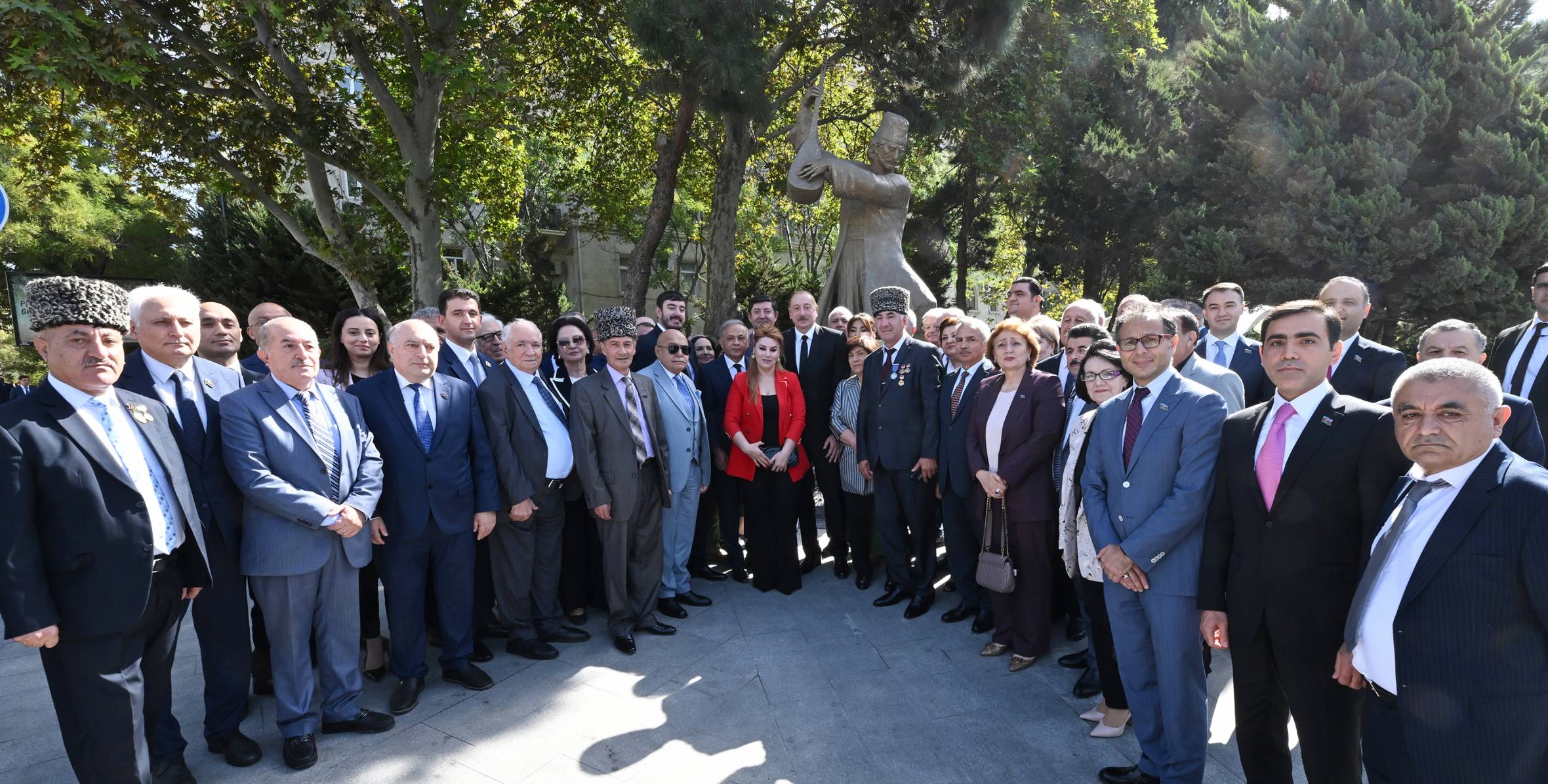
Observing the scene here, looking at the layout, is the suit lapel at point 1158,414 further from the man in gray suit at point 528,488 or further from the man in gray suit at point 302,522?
the man in gray suit at point 302,522

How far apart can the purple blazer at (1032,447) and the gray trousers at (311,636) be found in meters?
3.44

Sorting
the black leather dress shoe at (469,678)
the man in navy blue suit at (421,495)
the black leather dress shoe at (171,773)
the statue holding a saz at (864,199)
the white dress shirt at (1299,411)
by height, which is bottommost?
the black leather dress shoe at (469,678)

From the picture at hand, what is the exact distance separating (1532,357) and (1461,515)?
432cm

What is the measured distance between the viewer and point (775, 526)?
5.51 meters

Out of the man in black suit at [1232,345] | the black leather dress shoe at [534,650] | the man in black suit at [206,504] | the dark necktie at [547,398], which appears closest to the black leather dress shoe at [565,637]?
the black leather dress shoe at [534,650]

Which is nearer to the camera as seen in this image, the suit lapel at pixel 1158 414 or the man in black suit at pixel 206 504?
the suit lapel at pixel 1158 414

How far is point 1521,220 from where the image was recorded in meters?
13.2

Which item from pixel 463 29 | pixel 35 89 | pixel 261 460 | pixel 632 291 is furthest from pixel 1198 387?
pixel 35 89

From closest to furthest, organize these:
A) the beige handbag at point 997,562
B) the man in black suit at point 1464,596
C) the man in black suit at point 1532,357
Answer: the man in black suit at point 1464,596 → the beige handbag at point 997,562 → the man in black suit at point 1532,357

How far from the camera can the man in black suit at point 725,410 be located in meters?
5.86

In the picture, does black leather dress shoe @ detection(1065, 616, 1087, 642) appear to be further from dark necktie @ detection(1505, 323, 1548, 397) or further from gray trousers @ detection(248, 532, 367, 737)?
gray trousers @ detection(248, 532, 367, 737)

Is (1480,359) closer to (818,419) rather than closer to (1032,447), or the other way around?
(1032,447)

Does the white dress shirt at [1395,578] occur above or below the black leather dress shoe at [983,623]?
above

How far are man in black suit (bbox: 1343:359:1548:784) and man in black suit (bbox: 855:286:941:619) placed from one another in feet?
9.89
